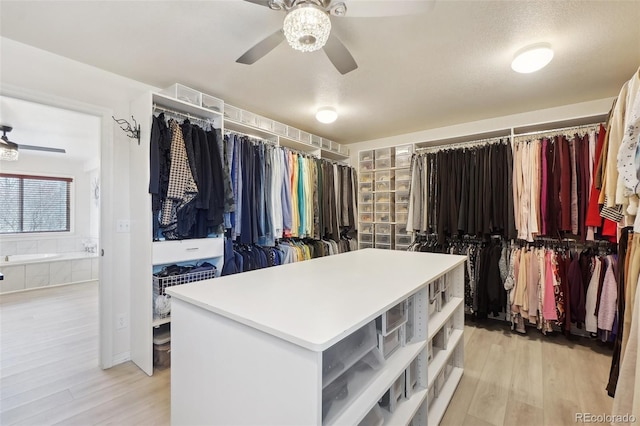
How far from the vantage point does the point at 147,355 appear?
2.09 meters

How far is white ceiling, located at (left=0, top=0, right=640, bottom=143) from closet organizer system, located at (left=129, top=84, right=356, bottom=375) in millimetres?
312

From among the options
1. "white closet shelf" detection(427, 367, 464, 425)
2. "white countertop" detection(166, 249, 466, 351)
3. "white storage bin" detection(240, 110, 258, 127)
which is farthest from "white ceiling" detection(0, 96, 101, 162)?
"white closet shelf" detection(427, 367, 464, 425)

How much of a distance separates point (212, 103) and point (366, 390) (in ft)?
8.57

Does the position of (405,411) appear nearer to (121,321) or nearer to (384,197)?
(121,321)

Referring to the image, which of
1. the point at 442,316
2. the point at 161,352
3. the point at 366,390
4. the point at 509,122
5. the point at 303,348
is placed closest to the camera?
the point at 303,348

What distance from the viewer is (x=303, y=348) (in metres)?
0.75

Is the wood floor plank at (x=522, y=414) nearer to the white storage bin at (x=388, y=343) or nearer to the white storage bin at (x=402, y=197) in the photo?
Answer: the white storage bin at (x=388, y=343)

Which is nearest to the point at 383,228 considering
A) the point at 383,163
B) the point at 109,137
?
the point at 383,163

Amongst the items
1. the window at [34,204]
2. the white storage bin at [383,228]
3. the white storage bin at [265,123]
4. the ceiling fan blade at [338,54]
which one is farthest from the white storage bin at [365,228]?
the window at [34,204]

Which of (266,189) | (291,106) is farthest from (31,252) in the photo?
(291,106)

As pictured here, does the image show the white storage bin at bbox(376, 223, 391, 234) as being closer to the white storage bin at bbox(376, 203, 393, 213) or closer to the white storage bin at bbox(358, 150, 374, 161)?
the white storage bin at bbox(376, 203, 393, 213)

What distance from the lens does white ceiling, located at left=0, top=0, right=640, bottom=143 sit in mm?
1581

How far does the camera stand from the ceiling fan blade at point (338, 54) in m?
1.50

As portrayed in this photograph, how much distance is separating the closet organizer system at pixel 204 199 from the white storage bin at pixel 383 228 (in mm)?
929
